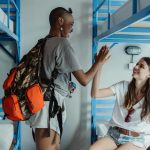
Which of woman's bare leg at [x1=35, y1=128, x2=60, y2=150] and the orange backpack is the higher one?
the orange backpack

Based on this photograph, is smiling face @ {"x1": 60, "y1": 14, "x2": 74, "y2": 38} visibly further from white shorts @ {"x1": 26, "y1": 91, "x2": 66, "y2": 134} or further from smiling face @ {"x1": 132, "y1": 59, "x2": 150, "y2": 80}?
smiling face @ {"x1": 132, "y1": 59, "x2": 150, "y2": 80}

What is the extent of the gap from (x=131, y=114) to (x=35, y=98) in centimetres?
88

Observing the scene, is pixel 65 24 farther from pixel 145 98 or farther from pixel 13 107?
pixel 145 98

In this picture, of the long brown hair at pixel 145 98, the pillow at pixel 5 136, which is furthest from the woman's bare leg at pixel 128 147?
the pillow at pixel 5 136

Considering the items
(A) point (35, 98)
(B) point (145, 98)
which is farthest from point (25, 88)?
(B) point (145, 98)

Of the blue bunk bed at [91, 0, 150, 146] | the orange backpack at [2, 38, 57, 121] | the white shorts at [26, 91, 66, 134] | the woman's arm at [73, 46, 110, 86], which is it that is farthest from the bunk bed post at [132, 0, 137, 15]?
the white shorts at [26, 91, 66, 134]

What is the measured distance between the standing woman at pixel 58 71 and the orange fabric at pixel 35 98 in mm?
61

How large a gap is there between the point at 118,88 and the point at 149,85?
25cm

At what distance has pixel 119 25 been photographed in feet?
6.04

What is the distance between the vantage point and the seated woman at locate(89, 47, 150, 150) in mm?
2002

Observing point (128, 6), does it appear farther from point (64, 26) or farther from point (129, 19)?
point (64, 26)

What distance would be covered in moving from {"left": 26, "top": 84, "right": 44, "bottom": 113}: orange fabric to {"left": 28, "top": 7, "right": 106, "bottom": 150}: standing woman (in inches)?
2.4

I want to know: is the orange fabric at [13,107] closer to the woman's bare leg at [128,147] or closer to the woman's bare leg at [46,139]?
the woman's bare leg at [46,139]

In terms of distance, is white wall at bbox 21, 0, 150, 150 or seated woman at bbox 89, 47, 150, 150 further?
white wall at bbox 21, 0, 150, 150
